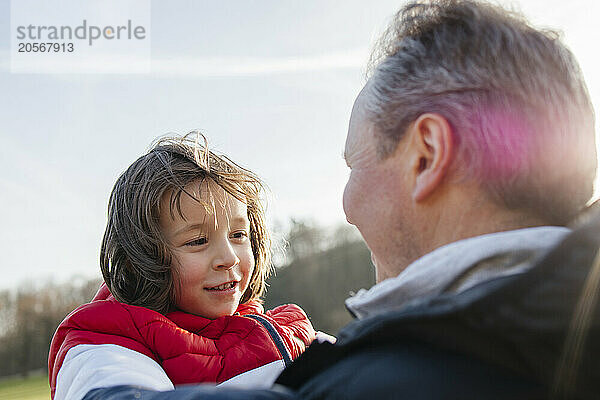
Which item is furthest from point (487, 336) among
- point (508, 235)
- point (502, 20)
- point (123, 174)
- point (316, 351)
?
point (123, 174)

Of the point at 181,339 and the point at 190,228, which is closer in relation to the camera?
the point at 181,339

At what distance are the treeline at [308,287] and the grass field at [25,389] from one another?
2.12 m

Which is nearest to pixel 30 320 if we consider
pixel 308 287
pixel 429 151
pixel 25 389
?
pixel 25 389

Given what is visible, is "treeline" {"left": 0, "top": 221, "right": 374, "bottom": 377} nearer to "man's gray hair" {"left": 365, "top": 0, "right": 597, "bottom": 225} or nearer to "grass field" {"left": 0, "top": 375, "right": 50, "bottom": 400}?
"grass field" {"left": 0, "top": 375, "right": 50, "bottom": 400}

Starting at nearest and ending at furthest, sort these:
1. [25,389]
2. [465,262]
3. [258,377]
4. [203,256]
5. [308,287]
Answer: [465,262] < [258,377] < [203,256] < [308,287] < [25,389]

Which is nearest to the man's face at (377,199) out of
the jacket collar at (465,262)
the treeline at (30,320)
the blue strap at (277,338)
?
the jacket collar at (465,262)

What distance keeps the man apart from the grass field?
73.5ft

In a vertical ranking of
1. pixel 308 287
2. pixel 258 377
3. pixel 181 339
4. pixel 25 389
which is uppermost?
pixel 181 339

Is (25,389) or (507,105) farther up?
(507,105)

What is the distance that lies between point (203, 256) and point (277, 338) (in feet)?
1.32

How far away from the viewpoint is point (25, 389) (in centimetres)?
2675

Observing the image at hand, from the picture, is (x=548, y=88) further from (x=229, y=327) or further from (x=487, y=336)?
(x=229, y=327)

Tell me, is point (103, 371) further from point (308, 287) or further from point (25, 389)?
point (25, 389)

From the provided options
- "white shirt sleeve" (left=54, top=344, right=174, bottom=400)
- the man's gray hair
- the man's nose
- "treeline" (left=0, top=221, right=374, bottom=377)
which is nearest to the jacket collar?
the man's gray hair
